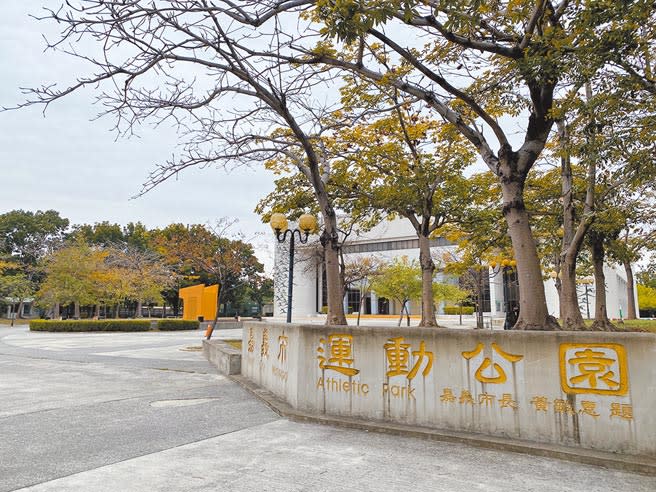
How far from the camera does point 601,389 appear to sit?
181 inches

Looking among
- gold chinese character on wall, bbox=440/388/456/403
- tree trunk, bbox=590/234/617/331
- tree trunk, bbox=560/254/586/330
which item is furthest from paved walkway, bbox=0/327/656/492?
tree trunk, bbox=590/234/617/331

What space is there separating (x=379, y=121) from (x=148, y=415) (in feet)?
33.9

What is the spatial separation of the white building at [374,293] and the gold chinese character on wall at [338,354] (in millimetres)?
29393

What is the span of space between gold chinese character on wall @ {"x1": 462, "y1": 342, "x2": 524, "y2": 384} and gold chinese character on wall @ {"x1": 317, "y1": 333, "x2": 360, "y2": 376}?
4.91 feet

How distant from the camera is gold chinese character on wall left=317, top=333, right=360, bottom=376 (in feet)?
20.0

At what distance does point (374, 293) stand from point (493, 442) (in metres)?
37.1

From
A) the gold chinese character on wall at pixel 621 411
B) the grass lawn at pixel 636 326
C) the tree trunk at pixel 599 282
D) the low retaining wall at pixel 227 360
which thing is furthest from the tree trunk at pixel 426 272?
the gold chinese character on wall at pixel 621 411

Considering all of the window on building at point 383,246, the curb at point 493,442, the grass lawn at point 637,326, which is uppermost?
the window on building at point 383,246

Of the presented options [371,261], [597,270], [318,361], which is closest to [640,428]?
[318,361]

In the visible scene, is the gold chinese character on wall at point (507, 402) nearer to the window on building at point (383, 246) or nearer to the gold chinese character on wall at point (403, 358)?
the gold chinese character on wall at point (403, 358)

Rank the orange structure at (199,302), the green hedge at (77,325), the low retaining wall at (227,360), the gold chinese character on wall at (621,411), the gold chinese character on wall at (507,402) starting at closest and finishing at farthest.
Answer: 1. the gold chinese character on wall at (621,411)
2. the gold chinese character on wall at (507,402)
3. the low retaining wall at (227,360)
4. the green hedge at (77,325)
5. the orange structure at (199,302)

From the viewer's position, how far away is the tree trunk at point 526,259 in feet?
24.2

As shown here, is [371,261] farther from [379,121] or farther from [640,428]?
[640,428]

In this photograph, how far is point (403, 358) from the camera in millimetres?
5750
